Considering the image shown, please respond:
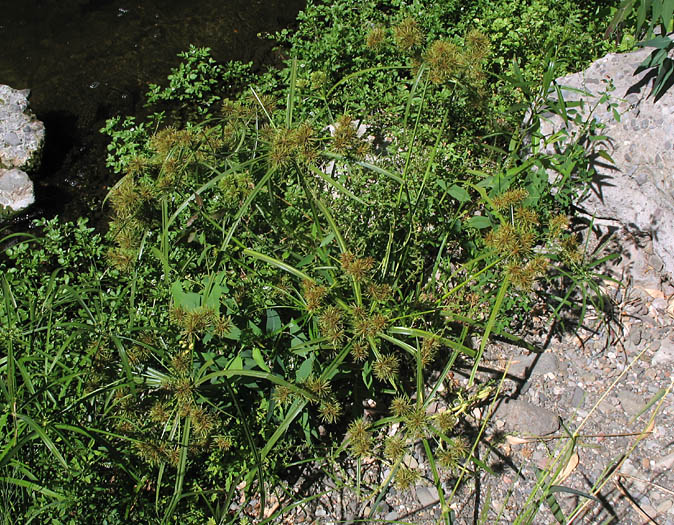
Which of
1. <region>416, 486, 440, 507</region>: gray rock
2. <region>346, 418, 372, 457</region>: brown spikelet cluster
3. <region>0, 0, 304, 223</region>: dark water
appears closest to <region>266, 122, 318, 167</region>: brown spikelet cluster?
<region>346, 418, 372, 457</region>: brown spikelet cluster

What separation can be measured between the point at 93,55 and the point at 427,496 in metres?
4.04

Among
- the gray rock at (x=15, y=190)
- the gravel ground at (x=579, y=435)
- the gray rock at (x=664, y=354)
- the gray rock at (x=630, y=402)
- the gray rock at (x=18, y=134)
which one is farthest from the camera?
the gray rock at (x=18, y=134)

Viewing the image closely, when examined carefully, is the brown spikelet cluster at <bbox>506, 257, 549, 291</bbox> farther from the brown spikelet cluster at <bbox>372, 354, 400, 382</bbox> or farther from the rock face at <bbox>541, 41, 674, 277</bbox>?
the rock face at <bbox>541, 41, 674, 277</bbox>

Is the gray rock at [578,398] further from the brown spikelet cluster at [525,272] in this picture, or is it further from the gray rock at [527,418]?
the brown spikelet cluster at [525,272]

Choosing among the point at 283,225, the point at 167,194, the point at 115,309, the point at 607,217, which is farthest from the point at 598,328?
the point at 115,309

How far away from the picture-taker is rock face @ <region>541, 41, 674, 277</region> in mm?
3055

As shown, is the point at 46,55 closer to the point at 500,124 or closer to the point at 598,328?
the point at 500,124

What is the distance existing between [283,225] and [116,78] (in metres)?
→ 2.81

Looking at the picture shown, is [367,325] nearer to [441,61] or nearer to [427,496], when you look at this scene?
[427,496]

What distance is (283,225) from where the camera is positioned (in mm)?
2615

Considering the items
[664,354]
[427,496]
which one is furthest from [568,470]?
[664,354]

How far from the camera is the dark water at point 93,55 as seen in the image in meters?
4.27

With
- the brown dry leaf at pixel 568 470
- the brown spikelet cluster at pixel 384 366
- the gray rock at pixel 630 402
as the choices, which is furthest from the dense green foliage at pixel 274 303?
the gray rock at pixel 630 402

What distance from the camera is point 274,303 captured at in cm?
279
